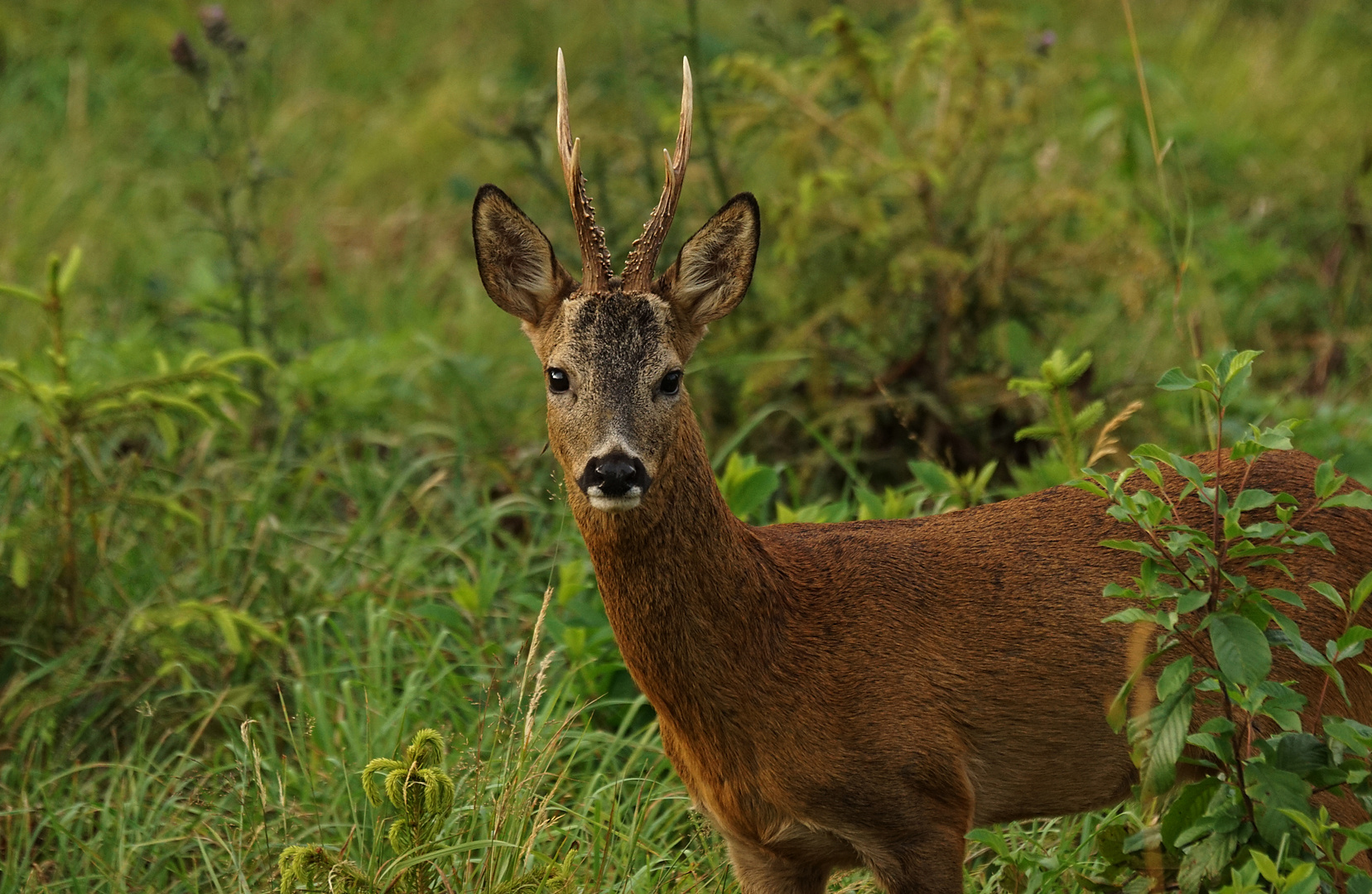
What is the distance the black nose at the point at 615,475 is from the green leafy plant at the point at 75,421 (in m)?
1.62

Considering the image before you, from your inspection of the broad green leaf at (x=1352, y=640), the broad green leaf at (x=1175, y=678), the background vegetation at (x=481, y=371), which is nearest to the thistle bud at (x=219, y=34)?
the background vegetation at (x=481, y=371)

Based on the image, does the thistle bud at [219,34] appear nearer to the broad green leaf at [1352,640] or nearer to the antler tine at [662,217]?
the antler tine at [662,217]

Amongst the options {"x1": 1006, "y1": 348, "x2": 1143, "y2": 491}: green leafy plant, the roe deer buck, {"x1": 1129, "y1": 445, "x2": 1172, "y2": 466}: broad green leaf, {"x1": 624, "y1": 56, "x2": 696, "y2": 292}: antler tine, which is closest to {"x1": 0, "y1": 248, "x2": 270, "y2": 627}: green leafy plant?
the roe deer buck

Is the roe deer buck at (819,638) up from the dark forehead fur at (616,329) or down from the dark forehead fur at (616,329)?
down

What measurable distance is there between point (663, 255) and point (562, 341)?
7.71 feet

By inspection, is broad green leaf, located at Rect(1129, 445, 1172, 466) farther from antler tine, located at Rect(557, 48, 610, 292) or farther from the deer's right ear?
the deer's right ear

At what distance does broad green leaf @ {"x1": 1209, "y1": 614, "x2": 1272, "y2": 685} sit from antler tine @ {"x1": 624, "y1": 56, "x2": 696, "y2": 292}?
1294mm

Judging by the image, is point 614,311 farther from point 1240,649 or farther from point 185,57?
point 185,57

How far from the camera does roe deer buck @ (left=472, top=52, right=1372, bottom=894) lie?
3002 millimetres

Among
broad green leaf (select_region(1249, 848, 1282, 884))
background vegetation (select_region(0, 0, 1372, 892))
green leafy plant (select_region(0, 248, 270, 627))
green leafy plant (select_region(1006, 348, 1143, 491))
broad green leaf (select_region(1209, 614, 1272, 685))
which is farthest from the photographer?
green leafy plant (select_region(0, 248, 270, 627))

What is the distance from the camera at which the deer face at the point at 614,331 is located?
2973mm

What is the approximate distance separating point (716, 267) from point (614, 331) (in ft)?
1.16

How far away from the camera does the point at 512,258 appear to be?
3.35 meters

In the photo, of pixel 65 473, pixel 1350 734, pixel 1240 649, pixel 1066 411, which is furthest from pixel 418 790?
pixel 65 473
